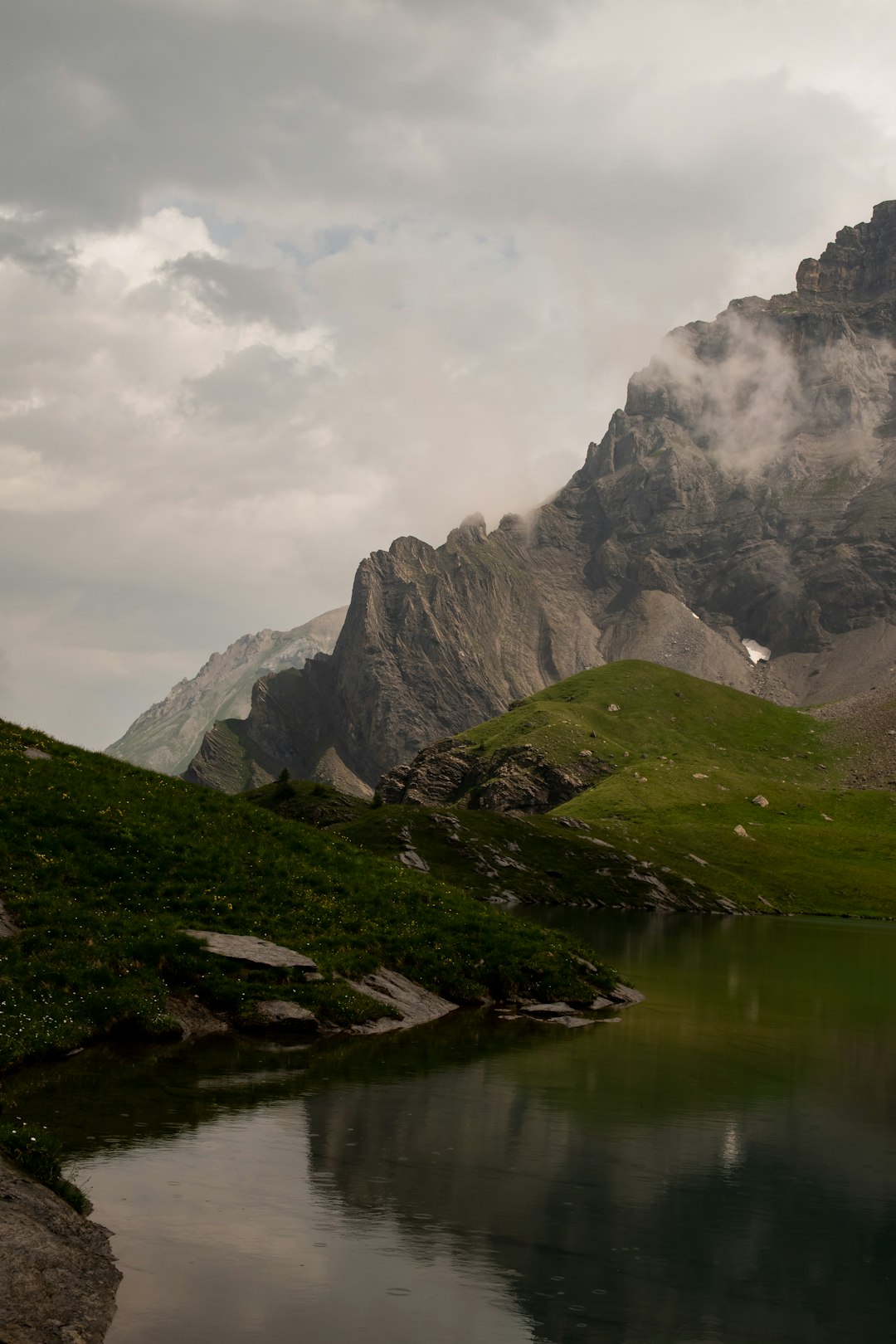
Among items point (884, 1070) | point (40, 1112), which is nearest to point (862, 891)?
point (884, 1070)

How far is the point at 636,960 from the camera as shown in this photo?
67.4 metres

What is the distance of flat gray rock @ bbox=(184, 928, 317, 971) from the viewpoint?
107 feet

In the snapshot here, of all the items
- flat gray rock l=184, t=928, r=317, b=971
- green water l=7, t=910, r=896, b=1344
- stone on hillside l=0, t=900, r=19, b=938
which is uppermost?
stone on hillside l=0, t=900, r=19, b=938

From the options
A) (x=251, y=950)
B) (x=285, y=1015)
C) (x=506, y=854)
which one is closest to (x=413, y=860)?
(x=506, y=854)

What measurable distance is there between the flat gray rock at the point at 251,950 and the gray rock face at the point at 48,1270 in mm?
16263

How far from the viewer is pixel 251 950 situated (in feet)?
109

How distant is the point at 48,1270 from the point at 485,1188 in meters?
8.86

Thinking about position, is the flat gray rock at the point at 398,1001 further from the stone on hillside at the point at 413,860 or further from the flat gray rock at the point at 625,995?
the stone on hillside at the point at 413,860

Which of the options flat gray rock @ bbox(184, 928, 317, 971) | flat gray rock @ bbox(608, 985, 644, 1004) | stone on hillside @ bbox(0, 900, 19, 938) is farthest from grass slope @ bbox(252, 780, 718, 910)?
stone on hillside @ bbox(0, 900, 19, 938)

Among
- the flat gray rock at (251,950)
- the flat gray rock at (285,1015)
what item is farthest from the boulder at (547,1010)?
the flat gray rock at (285,1015)

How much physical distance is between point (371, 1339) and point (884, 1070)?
2793cm

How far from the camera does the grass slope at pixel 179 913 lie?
2861 centimetres

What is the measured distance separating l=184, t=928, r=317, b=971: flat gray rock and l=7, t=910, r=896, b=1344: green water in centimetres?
335

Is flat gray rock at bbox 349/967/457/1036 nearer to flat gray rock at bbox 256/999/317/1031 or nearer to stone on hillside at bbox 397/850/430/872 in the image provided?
flat gray rock at bbox 256/999/317/1031
